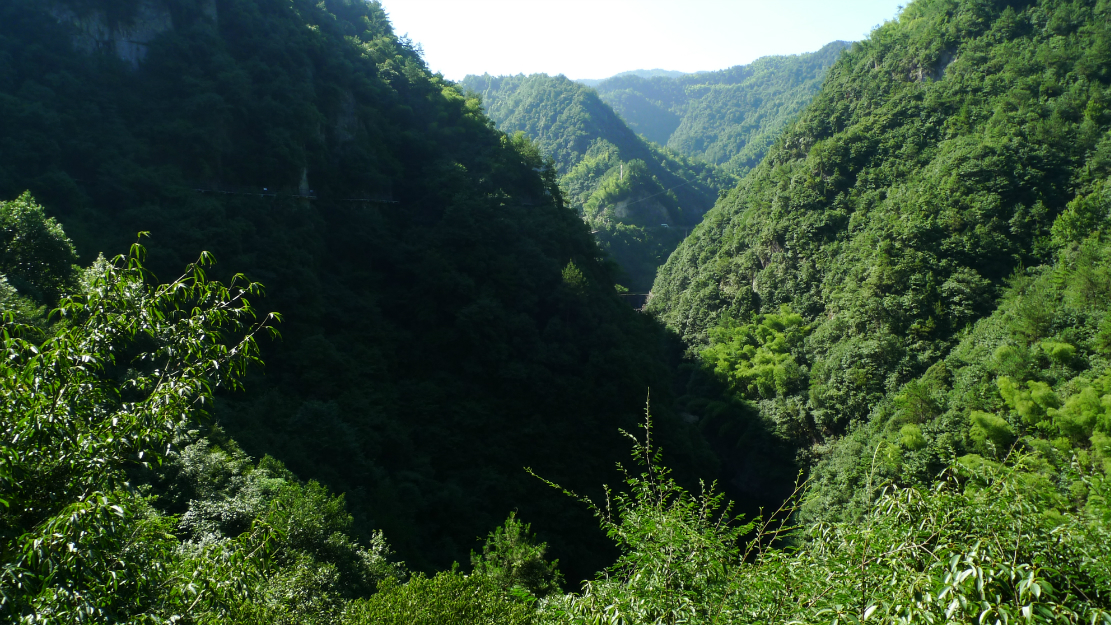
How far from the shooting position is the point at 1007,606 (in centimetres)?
269

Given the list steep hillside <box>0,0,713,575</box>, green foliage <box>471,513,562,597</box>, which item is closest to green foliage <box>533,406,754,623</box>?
green foliage <box>471,513,562,597</box>

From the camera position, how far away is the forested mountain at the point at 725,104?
393 ft

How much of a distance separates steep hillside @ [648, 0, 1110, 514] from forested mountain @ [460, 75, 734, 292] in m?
22.5

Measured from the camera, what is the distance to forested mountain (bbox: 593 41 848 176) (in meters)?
120

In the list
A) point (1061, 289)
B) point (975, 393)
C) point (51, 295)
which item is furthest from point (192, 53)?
point (1061, 289)

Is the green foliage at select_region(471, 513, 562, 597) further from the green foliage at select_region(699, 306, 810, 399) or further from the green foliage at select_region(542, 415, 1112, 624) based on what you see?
the green foliage at select_region(699, 306, 810, 399)

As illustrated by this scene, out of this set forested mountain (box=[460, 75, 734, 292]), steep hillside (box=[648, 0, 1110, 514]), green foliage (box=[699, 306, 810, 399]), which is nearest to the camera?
steep hillside (box=[648, 0, 1110, 514])

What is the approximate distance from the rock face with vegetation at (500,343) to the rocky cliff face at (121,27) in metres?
0.41

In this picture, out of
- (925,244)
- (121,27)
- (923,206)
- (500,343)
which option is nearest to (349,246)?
(500,343)

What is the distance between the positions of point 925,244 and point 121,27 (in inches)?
1813

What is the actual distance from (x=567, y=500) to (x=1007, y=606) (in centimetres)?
2359

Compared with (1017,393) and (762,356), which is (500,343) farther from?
(1017,393)

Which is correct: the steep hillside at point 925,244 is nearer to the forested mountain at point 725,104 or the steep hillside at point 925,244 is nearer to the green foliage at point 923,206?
the green foliage at point 923,206

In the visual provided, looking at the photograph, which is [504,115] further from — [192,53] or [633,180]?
[192,53]
